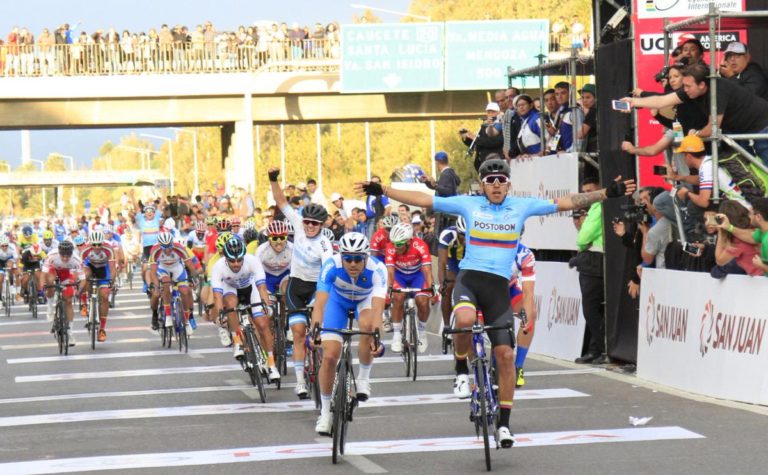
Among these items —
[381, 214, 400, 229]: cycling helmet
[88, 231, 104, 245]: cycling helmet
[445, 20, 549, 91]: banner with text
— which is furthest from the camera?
[445, 20, 549, 91]: banner with text

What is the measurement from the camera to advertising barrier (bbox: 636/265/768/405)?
1325cm

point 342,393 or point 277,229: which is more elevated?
point 277,229

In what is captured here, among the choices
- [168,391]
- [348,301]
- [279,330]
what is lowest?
[168,391]

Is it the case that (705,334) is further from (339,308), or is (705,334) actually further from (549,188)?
(549,188)

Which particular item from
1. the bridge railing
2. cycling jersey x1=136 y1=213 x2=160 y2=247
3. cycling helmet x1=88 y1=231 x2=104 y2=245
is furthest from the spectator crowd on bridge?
cycling helmet x1=88 y1=231 x2=104 y2=245

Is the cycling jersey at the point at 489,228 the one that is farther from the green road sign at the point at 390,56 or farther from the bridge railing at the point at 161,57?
the bridge railing at the point at 161,57

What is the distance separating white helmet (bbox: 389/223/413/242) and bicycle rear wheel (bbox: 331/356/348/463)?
745 centimetres

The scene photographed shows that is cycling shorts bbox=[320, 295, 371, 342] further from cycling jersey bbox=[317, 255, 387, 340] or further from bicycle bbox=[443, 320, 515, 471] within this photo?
bicycle bbox=[443, 320, 515, 471]

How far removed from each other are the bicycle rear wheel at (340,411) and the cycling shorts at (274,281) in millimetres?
6716

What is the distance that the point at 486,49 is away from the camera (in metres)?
48.6

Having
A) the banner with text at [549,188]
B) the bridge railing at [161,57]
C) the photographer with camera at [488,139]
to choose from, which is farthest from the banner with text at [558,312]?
the bridge railing at [161,57]

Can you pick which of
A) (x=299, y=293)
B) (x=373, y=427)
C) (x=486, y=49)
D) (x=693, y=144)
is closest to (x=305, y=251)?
(x=299, y=293)

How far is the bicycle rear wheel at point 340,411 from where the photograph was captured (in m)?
10.8

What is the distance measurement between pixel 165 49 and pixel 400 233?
35354mm
